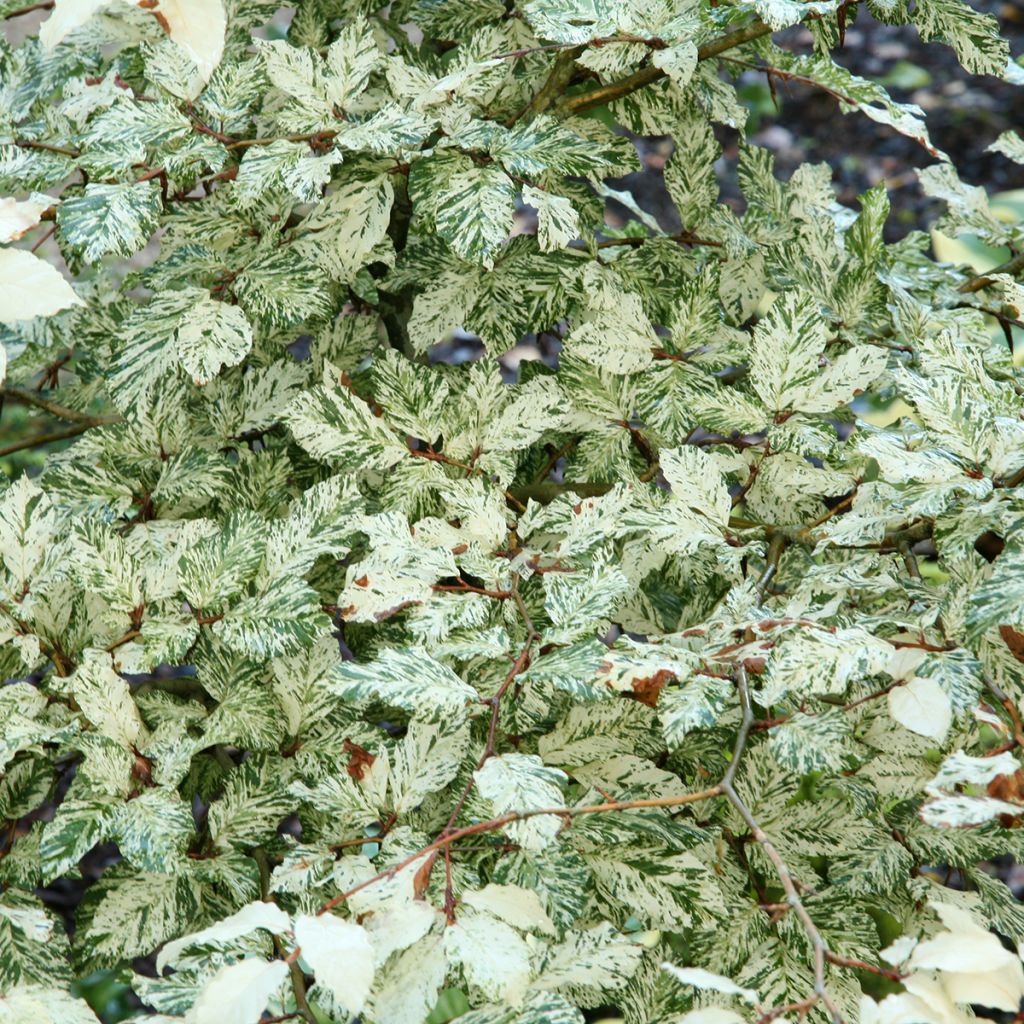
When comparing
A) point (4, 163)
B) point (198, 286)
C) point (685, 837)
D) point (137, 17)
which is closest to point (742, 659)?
point (685, 837)

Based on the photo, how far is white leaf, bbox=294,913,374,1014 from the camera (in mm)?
590

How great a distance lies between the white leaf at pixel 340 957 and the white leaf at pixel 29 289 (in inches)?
14.0

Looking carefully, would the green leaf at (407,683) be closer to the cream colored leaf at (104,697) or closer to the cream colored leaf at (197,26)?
the cream colored leaf at (104,697)

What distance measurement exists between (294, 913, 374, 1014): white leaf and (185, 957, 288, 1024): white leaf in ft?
0.09

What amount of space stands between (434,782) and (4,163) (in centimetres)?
59

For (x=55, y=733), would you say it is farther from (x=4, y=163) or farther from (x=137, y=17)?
(x=137, y=17)

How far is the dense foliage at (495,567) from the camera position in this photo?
0.73 m

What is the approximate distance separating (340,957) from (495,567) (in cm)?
32

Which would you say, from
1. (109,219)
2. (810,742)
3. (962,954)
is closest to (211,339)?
(109,219)

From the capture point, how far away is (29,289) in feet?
2.12

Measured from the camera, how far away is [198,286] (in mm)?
995

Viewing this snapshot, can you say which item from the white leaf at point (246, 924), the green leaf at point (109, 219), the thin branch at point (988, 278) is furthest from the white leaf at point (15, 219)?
the thin branch at point (988, 278)

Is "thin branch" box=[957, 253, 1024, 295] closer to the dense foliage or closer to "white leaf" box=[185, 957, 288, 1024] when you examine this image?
the dense foliage

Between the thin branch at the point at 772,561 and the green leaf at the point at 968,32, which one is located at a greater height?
the green leaf at the point at 968,32
